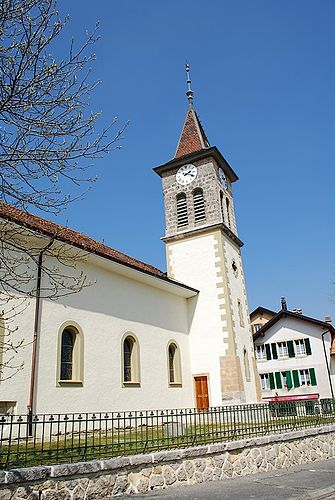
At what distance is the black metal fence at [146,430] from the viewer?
6.69 m

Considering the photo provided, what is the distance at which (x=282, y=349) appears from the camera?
33188mm

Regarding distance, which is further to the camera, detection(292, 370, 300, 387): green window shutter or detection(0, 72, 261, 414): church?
detection(292, 370, 300, 387): green window shutter

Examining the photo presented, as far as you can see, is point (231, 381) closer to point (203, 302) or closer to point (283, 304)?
point (203, 302)

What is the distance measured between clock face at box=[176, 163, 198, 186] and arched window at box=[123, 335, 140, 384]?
1086cm

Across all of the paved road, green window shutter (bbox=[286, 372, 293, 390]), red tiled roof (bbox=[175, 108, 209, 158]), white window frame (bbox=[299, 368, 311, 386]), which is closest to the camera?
the paved road

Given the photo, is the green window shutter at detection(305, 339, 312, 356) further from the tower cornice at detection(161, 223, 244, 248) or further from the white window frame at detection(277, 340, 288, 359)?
the tower cornice at detection(161, 223, 244, 248)

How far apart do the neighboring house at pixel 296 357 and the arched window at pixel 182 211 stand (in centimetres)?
1371

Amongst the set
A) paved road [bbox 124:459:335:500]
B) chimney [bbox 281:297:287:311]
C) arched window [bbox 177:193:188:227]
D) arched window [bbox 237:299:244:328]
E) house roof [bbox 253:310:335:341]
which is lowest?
paved road [bbox 124:459:335:500]

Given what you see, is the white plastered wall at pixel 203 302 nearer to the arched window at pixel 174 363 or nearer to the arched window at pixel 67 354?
the arched window at pixel 174 363

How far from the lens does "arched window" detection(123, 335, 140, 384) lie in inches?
626

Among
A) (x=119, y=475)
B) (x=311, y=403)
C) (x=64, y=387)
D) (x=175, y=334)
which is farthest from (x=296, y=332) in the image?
(x=119, y=475)

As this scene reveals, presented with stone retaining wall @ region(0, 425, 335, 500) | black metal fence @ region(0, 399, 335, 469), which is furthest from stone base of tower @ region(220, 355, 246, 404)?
stone retaining wall @ region(0, 425, 335, 500)

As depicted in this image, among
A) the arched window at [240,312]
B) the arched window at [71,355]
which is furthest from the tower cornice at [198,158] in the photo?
the arched window at [71,355]

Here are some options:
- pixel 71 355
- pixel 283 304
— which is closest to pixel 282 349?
pixel 283 304
